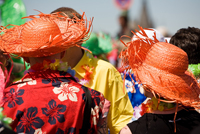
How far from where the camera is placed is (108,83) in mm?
2182

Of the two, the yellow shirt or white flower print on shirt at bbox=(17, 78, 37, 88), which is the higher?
white flower print on shirt at bbox=(17, 78, 37, 88)

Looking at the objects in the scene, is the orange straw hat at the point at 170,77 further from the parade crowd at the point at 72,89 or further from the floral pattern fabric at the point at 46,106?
the floral pattern fabric at the point at 46,106

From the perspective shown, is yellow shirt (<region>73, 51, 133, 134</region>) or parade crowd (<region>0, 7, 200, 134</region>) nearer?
parade crowd (<region>0, 7, 200, 134</region>)

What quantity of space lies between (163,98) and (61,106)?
87cm

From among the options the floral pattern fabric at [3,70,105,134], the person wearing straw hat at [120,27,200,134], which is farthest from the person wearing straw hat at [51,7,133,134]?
the floral pattern fabric at [3,70,105,134]

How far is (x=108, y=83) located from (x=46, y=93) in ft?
3.17

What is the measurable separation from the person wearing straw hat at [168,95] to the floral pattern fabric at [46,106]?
1.53 ft

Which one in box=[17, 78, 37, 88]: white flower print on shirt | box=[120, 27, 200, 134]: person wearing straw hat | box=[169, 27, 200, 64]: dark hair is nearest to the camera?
box=[17, 78, 37, 88]: white flower print on shirt

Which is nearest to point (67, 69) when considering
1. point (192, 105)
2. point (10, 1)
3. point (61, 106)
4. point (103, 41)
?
point (61, 106)

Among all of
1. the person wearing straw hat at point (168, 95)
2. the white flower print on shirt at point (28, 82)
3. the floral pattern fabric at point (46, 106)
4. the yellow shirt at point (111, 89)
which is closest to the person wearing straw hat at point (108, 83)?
the yellow shirt at point (111, 89)

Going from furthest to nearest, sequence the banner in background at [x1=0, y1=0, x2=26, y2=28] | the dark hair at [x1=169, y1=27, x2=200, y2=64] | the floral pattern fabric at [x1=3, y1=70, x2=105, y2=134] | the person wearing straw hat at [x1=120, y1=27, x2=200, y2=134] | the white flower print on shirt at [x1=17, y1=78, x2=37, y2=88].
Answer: the banner in background at [x1=0, y1=0, x2=26, y2=28], the dark hair at [x1=169, y1=27, x2=200, y2=64], the person wearing straw hat at [x1=120, y1=27, x2=200, y2=134], the white flower print on shirt at [x1=17, y1=78, x2=37, y2=88], the floral pattern fabric at [x1=3, y1=70, x2=105, y2=134]

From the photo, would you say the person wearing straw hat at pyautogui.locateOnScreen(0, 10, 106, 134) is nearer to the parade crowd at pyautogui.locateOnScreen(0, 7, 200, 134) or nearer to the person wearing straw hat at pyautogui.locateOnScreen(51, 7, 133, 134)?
the parade crowd at pyautogui.locateOnScreen(0, 7, 200, 134)

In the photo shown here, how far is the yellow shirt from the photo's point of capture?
6.91ft

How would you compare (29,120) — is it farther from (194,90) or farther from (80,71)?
(194,90)
